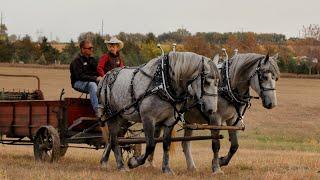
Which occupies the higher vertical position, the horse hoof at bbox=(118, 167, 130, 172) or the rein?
the rein

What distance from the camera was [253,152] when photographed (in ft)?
64.9

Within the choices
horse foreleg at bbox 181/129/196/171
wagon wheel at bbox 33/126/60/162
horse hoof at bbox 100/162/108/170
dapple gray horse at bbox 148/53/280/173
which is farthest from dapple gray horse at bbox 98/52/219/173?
wagon wheel at bbox 33/126/60/162

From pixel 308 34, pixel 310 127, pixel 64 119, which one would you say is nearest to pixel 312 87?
pixel 310 127

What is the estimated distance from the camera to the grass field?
426 inches

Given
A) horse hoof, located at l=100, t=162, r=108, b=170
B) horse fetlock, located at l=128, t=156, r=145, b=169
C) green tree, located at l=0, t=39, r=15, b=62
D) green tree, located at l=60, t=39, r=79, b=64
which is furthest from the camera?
green tree, located at l=0, t=39, r=15, b=62

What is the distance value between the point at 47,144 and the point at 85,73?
1.55 meters

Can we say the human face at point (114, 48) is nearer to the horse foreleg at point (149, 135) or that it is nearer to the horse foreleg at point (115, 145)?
the horse foreleg at point (115, 145)

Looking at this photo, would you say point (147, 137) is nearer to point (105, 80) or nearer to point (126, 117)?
point (126, 117)

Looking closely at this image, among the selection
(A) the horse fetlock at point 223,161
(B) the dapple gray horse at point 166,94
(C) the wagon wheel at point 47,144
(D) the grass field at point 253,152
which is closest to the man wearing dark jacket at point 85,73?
(C) the wagon wheel at point 47,144

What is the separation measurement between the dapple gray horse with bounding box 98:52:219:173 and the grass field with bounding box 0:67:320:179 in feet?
2.24

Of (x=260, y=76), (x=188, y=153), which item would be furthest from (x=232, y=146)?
(x=260, y=76)

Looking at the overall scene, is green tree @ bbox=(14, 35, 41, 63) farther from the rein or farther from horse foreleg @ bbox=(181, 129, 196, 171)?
the rein

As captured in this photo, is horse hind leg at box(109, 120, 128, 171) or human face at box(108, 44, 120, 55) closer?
horse hind leg at box(109, 120, 128, 171)

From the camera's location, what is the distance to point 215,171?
1154 cm
